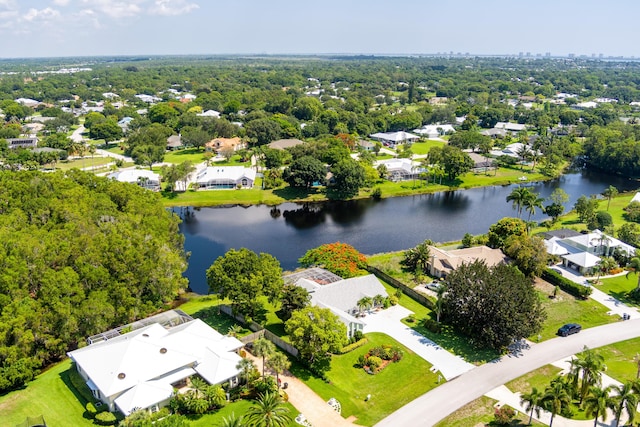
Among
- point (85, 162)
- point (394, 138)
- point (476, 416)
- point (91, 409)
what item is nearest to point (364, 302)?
point (476, 416)

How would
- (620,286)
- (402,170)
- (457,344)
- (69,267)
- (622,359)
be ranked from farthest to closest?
1. (402,170)
2. (620,286)
3. (457,344)
4. (69,267)
5. (622,359)

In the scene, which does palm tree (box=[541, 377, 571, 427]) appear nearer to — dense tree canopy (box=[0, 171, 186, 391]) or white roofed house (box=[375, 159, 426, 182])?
dense tree canopy (box=[0, 171, 186, 391])

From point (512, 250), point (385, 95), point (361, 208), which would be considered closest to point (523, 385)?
point (512, 250)

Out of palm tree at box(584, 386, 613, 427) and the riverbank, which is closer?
palm tree at box(584, 386, 613, 427)

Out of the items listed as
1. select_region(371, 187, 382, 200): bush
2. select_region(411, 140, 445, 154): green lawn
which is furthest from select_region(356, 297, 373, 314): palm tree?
select_region(411, 140, 445, 154): green lawn

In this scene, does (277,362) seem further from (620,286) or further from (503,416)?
(620,286)

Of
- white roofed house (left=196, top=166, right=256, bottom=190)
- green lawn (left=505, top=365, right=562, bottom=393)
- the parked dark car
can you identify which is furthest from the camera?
white roofed house (left=196, top=166, right=256, bottom=190)

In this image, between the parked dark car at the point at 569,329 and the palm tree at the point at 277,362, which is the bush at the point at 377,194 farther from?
the palm tree at the point at 277,362
